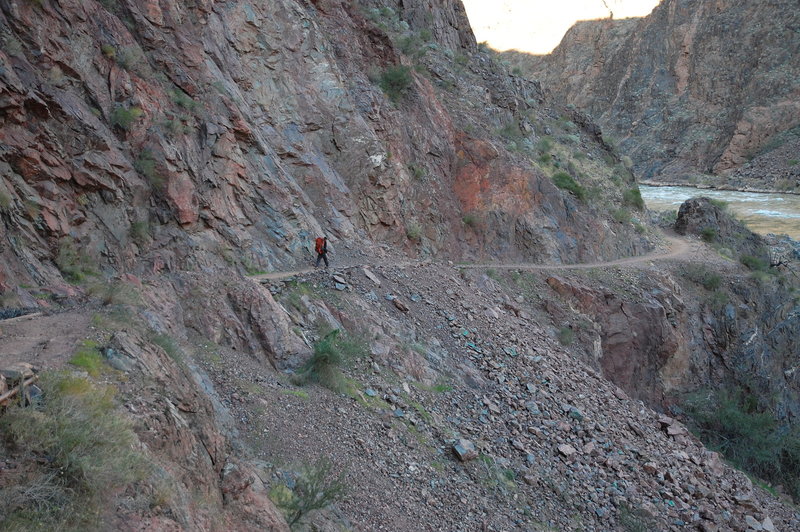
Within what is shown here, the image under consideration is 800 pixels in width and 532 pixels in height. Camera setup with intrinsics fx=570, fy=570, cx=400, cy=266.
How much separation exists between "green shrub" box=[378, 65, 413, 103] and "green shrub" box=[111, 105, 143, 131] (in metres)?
11.2

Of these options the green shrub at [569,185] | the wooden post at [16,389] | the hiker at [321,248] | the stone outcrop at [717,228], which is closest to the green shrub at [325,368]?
the hiker at [321,248]

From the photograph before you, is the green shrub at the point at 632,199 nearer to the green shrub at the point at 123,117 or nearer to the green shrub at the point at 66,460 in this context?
the green shrub at the point at 123,117

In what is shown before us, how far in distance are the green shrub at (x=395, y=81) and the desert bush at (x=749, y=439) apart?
50.0 ft

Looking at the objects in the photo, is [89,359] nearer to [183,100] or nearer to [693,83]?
[183,100]

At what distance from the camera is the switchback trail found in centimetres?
1395

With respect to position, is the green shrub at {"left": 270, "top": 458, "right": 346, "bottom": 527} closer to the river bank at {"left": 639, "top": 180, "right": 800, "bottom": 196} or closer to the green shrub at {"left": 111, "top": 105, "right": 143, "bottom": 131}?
the green shrub at {"left": 111, "top": 105, "right": 143, "bottom": 131}

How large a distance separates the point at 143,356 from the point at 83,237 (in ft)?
16.1

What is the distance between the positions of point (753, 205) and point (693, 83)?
32.8m

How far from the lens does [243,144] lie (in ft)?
48.6

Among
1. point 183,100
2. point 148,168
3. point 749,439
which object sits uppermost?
point 183,100

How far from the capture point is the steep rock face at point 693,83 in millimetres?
69938

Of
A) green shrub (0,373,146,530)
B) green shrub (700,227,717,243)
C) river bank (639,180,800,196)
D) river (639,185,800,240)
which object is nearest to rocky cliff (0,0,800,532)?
green shrub (0,373,146,530)

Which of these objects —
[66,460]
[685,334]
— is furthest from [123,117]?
[685,334]

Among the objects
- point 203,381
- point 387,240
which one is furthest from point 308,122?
point 203,381
